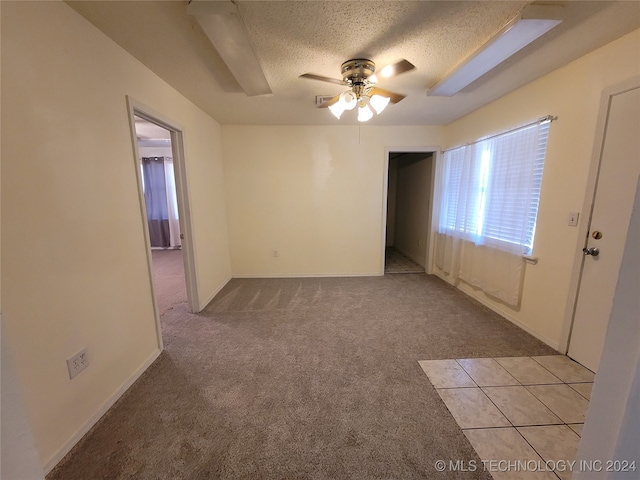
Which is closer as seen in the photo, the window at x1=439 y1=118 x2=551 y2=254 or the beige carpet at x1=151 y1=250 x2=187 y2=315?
the window at x1=439 y1=118 x2=551 y2=254

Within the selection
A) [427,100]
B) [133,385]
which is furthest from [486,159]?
[133,385]

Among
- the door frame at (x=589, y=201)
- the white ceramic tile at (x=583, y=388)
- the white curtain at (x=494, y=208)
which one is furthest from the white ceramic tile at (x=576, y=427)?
the white curtain at (x=494, y=208)

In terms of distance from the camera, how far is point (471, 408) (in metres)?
1.58

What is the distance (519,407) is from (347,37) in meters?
2.62

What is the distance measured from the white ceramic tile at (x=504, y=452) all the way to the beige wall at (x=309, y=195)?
2767mm

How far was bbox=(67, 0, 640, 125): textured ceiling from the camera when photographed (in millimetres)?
1391

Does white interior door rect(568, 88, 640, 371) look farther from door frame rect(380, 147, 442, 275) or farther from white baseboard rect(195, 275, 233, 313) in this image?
white baseboard rect(195, 275, 233, 313)

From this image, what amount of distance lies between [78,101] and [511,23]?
8.28ft

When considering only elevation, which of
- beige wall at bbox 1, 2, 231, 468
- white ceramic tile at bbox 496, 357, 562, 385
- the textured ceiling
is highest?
the textured ceiling

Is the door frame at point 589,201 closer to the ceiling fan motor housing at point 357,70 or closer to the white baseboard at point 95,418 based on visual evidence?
the ceiling fan motor housing at point 357,70

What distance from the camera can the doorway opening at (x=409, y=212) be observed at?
4.27 m

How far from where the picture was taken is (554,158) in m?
2.14

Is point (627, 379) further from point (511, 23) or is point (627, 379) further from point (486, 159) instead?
point (486, 159)

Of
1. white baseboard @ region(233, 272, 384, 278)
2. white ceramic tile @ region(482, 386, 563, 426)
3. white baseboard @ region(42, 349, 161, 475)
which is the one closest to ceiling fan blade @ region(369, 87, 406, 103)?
white ceramic tile @ region(482, 386, 563, 426)
